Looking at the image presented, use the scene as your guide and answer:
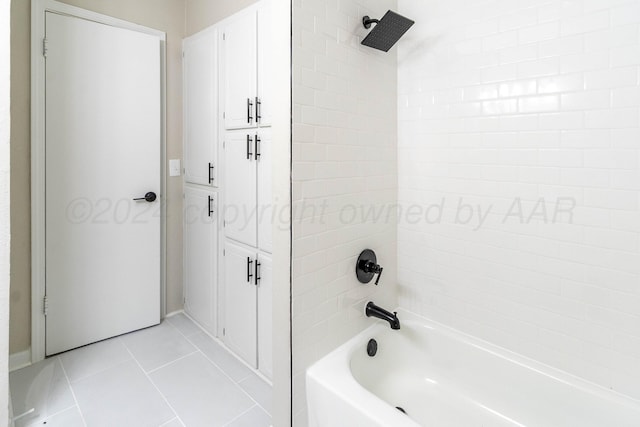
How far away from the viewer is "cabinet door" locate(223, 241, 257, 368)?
211 centimetres

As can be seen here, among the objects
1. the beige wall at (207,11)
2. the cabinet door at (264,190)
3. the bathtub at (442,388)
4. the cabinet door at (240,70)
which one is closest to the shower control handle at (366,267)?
the bathtub at (442,388)

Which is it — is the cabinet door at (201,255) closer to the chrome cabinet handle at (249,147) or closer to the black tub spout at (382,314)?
the chrome cabinet handle at (249,147)

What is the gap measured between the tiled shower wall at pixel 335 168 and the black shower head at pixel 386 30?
0.15 ft

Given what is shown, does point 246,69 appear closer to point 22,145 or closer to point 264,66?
point 264,66

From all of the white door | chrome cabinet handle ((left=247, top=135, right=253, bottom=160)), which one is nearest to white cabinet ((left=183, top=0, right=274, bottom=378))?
chrome cabinet handle ((left=247, top=135, right=253, bottom=160))

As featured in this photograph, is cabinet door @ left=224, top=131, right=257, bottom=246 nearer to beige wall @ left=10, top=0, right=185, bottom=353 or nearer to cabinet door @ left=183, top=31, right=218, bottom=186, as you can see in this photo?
cabinet door @ left=183, top=31, right=218, bottom=186

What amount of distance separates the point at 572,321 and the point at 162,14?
3.36 metres

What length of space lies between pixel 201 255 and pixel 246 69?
146 centimetres

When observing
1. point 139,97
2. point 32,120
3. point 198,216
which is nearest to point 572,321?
point 198,216

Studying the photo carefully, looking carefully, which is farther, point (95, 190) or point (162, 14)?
point (162, 14)

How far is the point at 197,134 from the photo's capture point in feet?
8.55

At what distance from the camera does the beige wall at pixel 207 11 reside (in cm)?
223

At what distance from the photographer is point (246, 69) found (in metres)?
2.09

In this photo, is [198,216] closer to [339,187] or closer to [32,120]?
[32,120]
